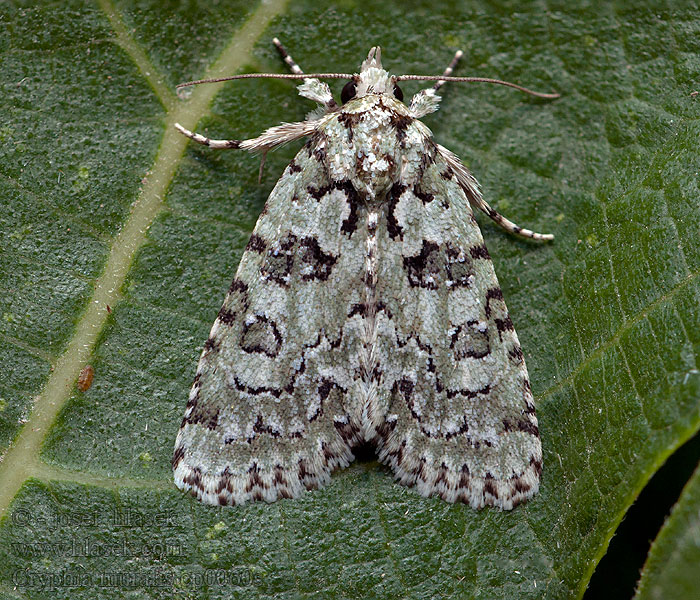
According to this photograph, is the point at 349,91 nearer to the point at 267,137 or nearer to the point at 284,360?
the point at 267,137

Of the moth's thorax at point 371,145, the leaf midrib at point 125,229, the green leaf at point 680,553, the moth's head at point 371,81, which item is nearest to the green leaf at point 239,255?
the leaf midrib at point 125,229

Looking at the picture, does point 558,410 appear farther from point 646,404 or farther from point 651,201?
point 651,201

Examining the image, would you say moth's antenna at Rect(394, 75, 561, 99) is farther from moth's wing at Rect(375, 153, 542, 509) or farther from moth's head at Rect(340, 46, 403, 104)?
moth's wing at Rect(375, 153, 542, 509)

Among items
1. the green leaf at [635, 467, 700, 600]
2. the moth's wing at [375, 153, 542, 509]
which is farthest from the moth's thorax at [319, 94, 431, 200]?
the green leaf at [635, 467, 700, 600]

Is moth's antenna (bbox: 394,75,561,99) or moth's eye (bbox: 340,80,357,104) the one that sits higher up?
moth's antenna (bbox: 394,75,561,99)

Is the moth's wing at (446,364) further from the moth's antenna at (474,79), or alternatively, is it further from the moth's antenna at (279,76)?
the moth's antenna at (279,76)
